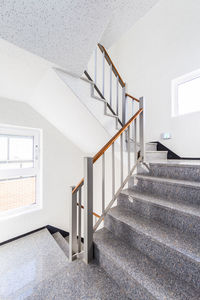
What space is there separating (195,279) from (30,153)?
2.64 metres

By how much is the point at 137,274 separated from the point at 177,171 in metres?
1.05

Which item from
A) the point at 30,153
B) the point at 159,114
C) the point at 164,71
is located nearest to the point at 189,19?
the point at 164,71

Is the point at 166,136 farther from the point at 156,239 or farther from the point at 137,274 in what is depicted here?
the point at 137,274

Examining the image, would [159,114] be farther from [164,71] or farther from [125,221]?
[125,221]

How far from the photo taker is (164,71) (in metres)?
2.44

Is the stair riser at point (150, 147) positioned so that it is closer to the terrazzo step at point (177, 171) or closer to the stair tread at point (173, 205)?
the terrazzo step at point (177, 171)

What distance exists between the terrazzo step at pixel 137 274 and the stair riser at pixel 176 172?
2.85ft

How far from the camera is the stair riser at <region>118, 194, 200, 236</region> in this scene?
3.21ft

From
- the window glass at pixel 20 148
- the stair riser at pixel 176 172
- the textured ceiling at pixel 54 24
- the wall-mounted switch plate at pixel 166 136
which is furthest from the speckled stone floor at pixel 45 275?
the wall-mounted switch plate at pixel 166 136

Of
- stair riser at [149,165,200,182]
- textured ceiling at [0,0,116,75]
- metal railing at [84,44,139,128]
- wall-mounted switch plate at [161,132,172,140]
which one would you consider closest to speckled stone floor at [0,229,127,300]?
stair riser at [149,165,200,182]

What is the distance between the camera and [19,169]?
231cm

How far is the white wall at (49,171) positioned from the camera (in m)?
2.13

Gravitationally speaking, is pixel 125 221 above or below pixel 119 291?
above

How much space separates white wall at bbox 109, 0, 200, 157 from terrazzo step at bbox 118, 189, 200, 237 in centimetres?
140
